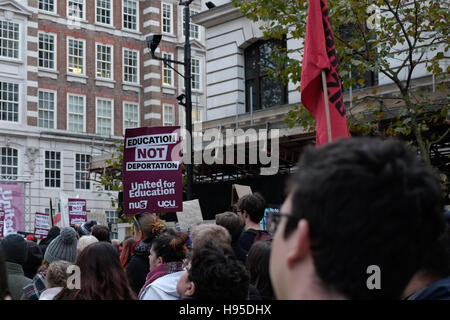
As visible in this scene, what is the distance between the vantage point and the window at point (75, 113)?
1566 inches

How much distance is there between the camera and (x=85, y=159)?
40312mm

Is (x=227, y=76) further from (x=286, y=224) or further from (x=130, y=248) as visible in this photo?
(x=286, y=224)

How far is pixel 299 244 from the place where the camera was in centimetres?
158

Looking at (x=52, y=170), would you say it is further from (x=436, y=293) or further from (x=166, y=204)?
(x=436, y=293)

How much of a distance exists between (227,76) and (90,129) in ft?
69.7

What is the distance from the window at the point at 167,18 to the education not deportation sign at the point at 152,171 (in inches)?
1385

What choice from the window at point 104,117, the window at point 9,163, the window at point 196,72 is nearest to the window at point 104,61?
the window at point 104,117

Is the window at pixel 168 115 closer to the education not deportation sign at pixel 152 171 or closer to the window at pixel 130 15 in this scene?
the window at pixel 130 15

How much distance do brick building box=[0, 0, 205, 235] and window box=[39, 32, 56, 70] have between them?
0.19 feet

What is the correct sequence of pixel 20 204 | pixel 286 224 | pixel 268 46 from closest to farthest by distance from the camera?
pixel 286 224 → pixel 268 46 → pixel 20 204

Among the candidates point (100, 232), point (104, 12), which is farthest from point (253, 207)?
point (104, 12)

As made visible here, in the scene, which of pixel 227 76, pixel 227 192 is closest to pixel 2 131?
pixel 227 76

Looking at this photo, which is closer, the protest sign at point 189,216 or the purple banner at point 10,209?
the protest sign at point 189,216

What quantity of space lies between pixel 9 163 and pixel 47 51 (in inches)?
278
